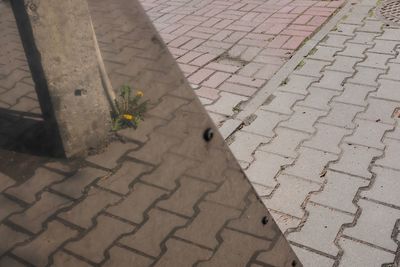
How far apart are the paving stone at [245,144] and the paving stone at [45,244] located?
1.44 metres

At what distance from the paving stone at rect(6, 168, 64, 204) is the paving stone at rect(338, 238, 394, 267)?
1638 millimetres

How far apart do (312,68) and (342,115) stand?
37.3 inches

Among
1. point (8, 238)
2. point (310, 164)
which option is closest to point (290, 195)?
point (310, 164)

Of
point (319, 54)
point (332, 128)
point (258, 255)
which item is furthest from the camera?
point (319, 54)

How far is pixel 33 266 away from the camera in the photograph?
2111 millimetres

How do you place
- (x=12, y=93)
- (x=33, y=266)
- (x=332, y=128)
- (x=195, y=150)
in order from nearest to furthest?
(x=33, y=266), (x=195, y=150), (x=12, y=93), (x=332, y=128)

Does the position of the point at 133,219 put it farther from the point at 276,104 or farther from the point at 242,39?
the point at 242,39

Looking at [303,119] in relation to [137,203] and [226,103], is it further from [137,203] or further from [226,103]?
[137,203]

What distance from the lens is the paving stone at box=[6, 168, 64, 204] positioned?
2322 millimetres

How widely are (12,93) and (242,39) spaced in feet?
9.64

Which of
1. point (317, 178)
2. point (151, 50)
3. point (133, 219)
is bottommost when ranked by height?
point (317, 178)

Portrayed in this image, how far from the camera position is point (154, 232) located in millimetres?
2422

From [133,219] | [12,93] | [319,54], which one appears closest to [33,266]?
[133,219]

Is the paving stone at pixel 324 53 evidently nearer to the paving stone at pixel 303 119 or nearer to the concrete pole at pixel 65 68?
the paving stone at pixel 303 119
